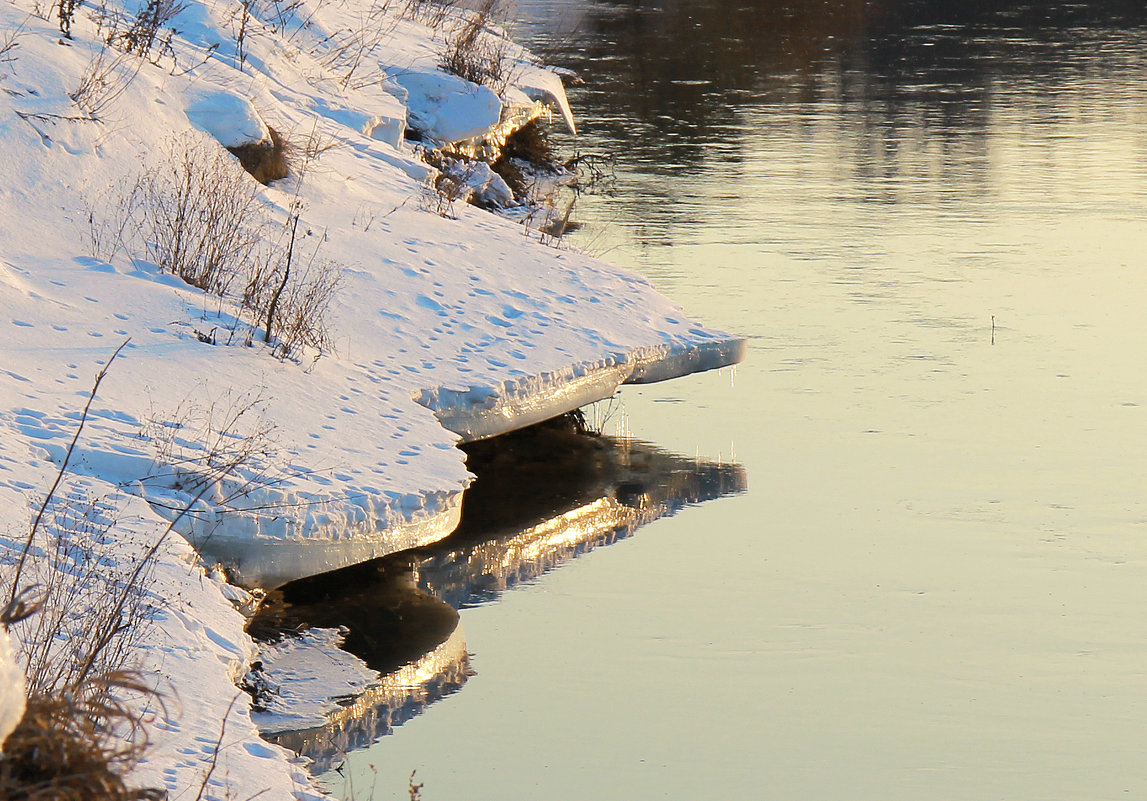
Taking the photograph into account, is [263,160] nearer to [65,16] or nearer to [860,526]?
[65,16]

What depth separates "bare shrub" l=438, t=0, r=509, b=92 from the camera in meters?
15.8

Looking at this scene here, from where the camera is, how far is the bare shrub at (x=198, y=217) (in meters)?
8.90

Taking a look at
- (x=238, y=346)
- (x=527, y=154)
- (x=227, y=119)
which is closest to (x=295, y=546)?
(x=238, y=346)

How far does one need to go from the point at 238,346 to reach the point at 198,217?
1.43 meters

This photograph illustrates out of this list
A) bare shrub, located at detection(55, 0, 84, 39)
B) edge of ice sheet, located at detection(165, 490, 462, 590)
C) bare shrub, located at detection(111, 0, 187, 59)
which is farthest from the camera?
bare shrub, located at detection(111, 0, 187, 59)

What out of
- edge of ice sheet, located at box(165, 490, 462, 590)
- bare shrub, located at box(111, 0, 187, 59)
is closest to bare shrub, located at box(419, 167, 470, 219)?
bare shrub, located at box(111, 0, 187, 59)

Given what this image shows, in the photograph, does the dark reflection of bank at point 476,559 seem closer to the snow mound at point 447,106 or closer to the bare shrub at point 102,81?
the bare shrub at point 102,81

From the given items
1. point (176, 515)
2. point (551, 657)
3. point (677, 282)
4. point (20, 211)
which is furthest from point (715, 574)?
point (677, 282)

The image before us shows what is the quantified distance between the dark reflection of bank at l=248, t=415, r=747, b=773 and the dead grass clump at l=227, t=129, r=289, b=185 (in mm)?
2347

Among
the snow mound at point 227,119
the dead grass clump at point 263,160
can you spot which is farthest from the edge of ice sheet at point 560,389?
the snow mound at point 227,119

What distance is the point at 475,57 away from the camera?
1617 centimetres

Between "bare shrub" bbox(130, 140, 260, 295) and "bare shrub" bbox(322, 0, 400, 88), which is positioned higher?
"bare shrub" bbox(322, 0, 400, 88)

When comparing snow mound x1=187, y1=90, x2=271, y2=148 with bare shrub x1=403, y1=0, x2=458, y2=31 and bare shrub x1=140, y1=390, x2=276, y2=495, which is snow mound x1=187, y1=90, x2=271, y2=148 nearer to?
bare shrub x1=140, y1=390, x2=276, y2=495

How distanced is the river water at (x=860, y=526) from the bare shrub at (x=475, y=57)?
154cm
